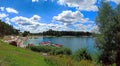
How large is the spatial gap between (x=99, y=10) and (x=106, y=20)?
2.12 m

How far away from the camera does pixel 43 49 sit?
69250 mm

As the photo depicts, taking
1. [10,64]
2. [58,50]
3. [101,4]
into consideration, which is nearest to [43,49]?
[58,50]

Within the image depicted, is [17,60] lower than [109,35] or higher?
lower

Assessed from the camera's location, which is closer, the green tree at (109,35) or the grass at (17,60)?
Answer: the grass at (17,60)

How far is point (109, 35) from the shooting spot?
3231 centimetres

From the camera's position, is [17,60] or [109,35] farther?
[109,35]

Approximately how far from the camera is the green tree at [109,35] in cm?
3219

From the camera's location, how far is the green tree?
1267 inches

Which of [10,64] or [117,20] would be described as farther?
[117,20]

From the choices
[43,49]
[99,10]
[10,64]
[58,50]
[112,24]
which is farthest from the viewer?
[43,49]

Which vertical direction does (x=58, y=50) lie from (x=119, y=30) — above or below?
below

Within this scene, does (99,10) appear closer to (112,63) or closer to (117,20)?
(117,20)

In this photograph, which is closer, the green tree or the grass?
the grass

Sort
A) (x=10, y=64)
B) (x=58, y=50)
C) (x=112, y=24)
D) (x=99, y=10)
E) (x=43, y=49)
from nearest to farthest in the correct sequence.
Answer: (x=10, y=64) < (x=112, y=24) < (x=99, y=10) < (x=58, y=50) < (x=43, y=49)
